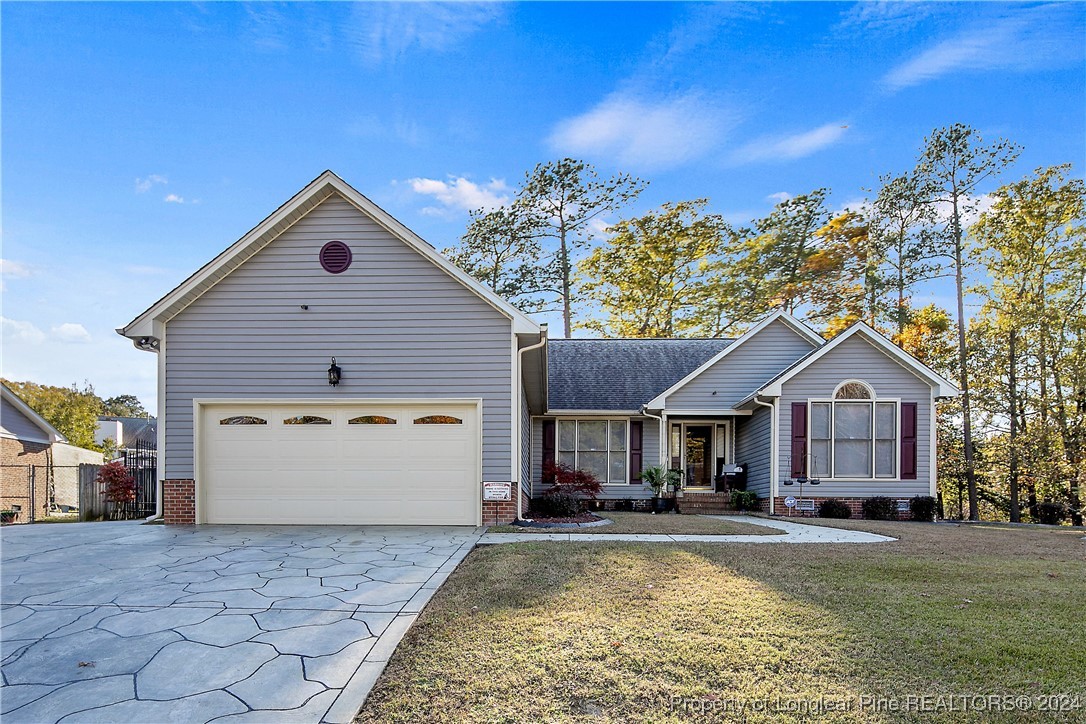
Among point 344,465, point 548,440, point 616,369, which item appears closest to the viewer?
point 344,465

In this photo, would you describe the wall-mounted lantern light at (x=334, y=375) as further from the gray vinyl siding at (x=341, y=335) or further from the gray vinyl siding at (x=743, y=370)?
the gray vinyl siding at (x=743, y=370)

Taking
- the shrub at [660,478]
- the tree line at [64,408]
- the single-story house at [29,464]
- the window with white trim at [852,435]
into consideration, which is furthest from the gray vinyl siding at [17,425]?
the window with white trim at [852,435]

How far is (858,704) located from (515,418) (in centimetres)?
696

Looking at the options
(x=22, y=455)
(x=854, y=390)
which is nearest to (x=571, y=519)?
(x=854, y=390)

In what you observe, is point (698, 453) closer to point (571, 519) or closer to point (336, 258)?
point (571, 519)

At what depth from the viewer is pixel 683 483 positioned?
49.4 ft

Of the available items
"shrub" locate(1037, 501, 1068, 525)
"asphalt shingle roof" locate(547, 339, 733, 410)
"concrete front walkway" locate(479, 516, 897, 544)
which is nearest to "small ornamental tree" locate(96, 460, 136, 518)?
"concrete front walkway" locate(479, 516, 897, 544)

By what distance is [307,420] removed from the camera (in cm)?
965

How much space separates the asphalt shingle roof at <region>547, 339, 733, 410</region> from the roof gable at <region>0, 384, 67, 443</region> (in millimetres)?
17289

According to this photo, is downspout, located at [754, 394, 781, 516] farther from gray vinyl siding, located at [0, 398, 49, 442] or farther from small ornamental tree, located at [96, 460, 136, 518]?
gray vinyl siding, located at [0, 398, 49, 442]

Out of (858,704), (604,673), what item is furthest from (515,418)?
(858,704)

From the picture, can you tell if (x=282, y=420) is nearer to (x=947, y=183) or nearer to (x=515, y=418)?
(x=515, y=418)

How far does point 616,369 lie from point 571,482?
4981 millimetres

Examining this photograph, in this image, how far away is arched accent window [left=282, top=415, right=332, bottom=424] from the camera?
9633 mm
